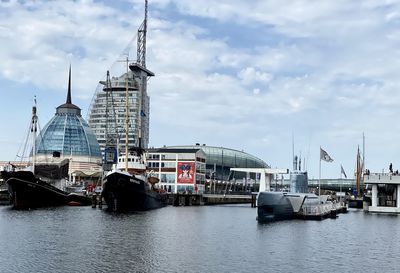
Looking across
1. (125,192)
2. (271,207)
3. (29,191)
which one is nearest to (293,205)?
(271,207)

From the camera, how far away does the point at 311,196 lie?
124 metres

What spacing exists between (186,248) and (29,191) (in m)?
82.1

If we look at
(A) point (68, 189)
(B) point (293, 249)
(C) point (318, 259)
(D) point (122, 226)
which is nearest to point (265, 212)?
(D) point (122, 226)

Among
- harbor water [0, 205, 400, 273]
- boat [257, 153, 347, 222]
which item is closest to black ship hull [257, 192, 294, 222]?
boat [257, 153, 347, 222]

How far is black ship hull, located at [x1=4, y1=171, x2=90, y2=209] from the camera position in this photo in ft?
419

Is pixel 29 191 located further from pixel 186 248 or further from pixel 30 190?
pixel 186 248

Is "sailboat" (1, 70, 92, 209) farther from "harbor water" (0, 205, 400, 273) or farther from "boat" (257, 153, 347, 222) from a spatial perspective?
"boat" (257, 153, 347, 222)

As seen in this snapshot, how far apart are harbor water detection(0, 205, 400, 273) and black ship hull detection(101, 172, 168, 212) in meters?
27.6

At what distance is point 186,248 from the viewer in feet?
194

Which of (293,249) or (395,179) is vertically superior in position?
(395,179)

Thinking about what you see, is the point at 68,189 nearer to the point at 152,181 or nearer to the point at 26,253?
the point at 152,181

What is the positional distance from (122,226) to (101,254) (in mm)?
28058

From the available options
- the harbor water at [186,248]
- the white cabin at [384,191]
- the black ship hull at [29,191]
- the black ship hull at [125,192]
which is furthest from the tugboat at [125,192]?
the white cabin at [384,191]

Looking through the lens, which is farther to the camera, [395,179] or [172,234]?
[395,179]
